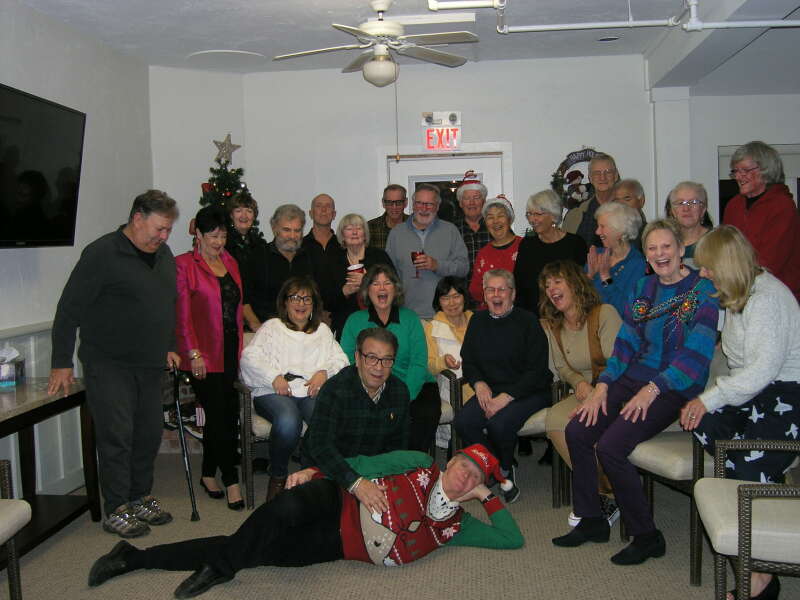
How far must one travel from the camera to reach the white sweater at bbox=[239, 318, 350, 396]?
13.2 feet

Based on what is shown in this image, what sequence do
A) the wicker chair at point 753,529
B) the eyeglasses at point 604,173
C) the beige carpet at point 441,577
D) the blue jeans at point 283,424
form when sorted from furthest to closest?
1. the eyeglasses at point 604,173
2. the blue jeans at point 283,424
3. the beige carpet at point 441,577
4. the wicker chair at point 753,529

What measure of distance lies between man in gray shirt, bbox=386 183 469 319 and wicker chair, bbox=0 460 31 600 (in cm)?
254

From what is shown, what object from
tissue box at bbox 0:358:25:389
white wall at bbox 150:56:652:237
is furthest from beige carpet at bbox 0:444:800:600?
white wall at bbox 150:56:652:237

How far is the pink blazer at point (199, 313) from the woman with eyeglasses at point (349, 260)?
81 cm

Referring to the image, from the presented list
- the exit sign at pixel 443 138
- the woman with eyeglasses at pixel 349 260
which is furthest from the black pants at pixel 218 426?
the exit sign at pixel 443 138

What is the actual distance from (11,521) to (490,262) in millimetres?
2990

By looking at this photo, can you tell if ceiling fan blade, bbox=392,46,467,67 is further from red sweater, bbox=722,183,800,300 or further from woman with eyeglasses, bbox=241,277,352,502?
red sweater, bbox=722,183,800,300

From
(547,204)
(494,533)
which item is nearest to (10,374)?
(494,533)

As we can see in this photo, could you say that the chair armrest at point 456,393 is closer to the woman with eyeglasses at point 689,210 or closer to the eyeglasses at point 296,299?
the eyeglasses at point 296,299

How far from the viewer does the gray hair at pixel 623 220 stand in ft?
13.1

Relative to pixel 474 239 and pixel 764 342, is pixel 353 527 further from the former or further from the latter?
pixel 474 239

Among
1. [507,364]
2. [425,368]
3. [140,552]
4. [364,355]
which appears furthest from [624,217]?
[140,552]

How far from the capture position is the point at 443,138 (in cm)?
659

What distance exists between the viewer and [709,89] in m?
6.79
